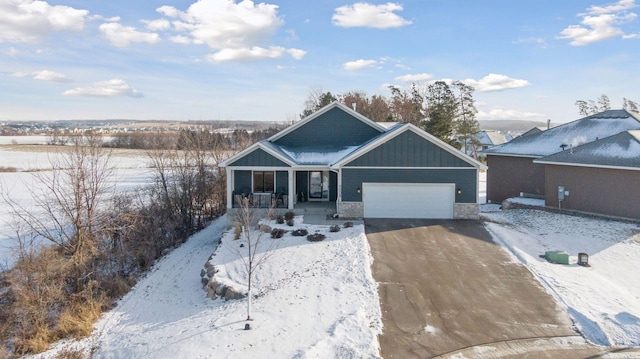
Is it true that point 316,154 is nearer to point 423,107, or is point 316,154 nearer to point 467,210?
point 467,210

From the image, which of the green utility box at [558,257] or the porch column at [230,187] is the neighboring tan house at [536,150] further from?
the porch column at [230,187]

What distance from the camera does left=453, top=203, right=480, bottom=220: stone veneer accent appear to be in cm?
1891

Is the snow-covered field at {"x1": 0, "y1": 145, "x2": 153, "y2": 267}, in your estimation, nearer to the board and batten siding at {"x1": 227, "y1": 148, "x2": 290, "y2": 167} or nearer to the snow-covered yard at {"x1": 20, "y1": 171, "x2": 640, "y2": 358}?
the board and batten siding at {"x1": 227, "y1": 148, "x2": 290, "y2": 167}

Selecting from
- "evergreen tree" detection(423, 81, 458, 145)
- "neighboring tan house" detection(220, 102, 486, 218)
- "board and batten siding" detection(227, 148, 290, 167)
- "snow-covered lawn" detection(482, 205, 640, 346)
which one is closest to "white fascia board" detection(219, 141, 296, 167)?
"neighboring tan house" detection(220, 102, 486, 218)

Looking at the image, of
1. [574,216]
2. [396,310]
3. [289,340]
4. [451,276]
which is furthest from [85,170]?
[574,216]

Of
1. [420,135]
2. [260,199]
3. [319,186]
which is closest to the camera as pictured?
[420,135]

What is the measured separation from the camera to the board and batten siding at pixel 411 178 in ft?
61.8

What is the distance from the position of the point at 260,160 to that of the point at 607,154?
50.5 feet

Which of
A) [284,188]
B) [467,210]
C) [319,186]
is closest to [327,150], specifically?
[319,186]

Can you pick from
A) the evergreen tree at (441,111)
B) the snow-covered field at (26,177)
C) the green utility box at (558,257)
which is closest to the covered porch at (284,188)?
the snow-covered field at (26,177)

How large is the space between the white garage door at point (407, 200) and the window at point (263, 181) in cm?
449

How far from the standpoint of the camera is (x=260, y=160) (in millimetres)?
19578

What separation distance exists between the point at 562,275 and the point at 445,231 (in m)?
5.10

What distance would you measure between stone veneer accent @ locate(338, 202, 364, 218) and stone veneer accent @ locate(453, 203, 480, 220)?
13.8 feet
